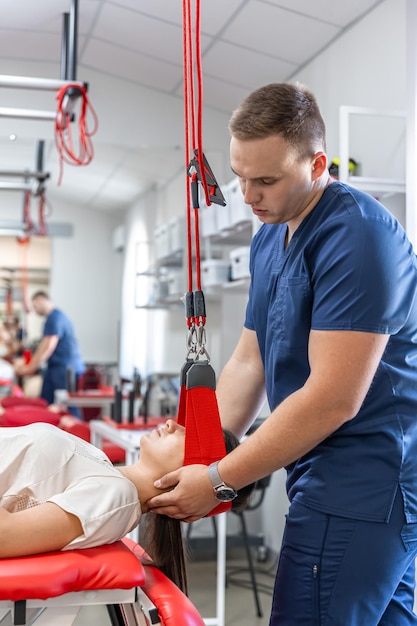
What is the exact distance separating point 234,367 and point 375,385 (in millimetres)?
409

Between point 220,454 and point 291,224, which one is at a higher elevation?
point 291,224

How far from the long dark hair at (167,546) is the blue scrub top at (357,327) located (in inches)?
9.3

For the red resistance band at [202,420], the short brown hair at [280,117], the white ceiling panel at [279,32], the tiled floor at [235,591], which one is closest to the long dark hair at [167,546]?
the red resistance band at [202,420]

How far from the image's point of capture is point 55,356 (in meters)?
5.77

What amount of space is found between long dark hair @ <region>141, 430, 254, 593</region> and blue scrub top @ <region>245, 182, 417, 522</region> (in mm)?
235

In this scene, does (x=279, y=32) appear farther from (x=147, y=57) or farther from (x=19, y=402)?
(x=19, y=402)

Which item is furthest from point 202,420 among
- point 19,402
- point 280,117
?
point 19,402

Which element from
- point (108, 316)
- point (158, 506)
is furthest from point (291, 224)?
point (108, 316)

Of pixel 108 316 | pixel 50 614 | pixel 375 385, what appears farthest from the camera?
pixel 108 316

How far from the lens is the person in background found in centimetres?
573

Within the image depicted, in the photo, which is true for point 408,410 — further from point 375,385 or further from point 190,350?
point 190,350

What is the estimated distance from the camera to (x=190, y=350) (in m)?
1.52

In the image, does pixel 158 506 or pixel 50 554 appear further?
pixel 158 506

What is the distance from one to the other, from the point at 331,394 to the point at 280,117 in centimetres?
46
